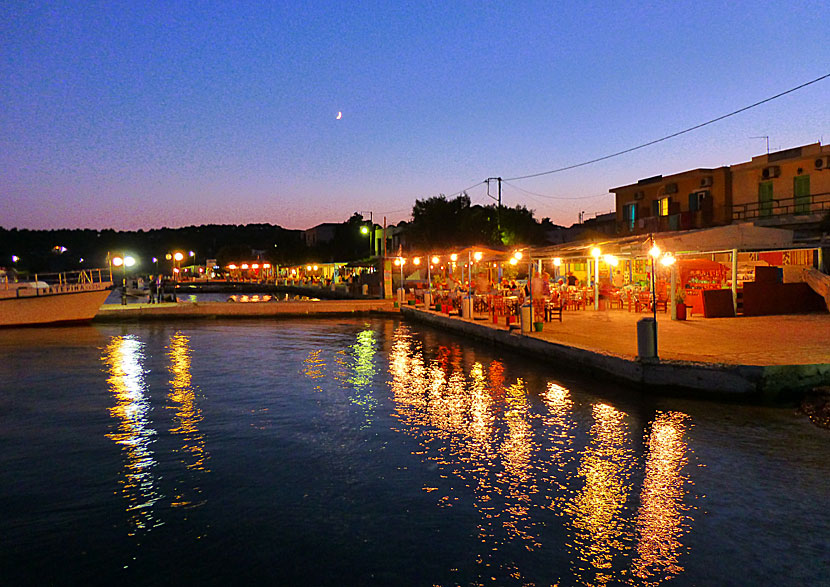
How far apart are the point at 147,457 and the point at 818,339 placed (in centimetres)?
1340

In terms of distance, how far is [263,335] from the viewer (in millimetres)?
25766

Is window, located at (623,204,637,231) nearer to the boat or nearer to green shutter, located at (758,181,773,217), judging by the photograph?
green shutter, located at (758,181,773,217)

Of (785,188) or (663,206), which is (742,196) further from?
(663,206)

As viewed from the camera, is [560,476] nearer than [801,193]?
Yes

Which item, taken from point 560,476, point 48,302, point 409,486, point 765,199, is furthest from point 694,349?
point 48,302

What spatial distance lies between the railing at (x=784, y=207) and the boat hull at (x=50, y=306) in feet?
113

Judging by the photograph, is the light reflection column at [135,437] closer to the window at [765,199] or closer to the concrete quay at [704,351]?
the concrete quay at [704,351]

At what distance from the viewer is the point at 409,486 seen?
23.6 feet

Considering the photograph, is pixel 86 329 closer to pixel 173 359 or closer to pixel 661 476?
pixel 173 359

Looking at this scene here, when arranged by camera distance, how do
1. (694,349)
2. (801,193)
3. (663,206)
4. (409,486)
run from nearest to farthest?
(409,486), (694,349), (801,193), (663,206)

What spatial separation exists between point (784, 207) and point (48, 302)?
37.2 metres

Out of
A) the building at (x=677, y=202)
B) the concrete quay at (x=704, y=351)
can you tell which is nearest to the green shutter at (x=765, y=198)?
the building at (x=677, y=202)

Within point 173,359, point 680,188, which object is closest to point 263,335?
point 173,359

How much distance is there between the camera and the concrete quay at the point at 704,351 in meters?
10.3
